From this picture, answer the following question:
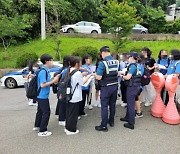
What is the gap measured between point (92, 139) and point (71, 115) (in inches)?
24.5

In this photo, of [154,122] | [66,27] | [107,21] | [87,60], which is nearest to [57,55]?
[107,21]

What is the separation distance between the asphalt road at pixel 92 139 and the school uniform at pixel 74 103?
0.24 metres

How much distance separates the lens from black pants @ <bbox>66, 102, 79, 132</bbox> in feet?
15.5

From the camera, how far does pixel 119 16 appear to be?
15.2 m

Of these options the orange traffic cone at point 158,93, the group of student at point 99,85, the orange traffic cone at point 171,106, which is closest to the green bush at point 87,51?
the orange traffic cone at point 158,93

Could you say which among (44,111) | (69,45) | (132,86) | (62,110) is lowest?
(62,110)

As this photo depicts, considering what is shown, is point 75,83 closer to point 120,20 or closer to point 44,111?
point 44,111

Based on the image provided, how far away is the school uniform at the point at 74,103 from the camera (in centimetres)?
461

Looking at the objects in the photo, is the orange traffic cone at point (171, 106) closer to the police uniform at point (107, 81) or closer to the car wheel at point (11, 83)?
the police uniform at point (107, 81)

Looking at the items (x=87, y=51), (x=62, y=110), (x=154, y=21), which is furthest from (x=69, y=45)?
(x=62, y=110)

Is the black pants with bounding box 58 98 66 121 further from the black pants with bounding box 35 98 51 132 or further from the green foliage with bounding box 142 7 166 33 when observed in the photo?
the green foliage with bounding box 142 7 166 33

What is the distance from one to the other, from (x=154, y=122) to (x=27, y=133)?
2803 millimetres

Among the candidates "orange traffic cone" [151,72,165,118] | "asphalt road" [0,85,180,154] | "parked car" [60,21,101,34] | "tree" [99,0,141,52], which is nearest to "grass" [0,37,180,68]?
"tree" [99,0,141,52]

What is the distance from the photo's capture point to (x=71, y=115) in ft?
15.5
